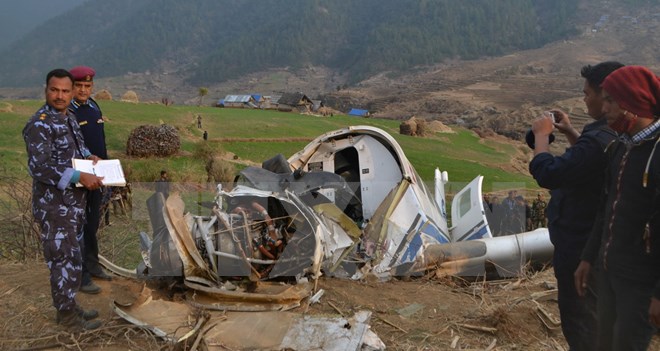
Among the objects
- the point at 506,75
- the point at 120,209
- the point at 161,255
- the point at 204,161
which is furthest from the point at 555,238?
the point at 506,75

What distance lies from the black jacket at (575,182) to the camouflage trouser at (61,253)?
319 cm

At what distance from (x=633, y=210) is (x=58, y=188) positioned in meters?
3.61

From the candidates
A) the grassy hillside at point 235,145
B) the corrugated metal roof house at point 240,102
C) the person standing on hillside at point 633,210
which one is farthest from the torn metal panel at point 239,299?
the corrugated metal roof house at point 240,102

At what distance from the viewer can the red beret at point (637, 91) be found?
2711 millimetres

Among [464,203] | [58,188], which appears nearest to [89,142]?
[58,188]

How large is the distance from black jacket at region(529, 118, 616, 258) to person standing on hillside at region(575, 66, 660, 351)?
6.4 inches

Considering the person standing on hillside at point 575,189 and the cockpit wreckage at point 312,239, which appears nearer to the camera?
the person standing on hillside at point 575,189

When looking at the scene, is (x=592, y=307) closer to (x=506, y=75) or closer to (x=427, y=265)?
(x=427, y=265)

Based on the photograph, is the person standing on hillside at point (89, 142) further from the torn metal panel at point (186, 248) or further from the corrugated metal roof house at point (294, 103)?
the corrugated metal roof house at point (294, 103)

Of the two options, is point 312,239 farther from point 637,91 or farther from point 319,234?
point 637,91

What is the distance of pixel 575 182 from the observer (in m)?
3.10

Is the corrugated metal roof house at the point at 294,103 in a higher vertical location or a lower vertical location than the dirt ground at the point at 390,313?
lower

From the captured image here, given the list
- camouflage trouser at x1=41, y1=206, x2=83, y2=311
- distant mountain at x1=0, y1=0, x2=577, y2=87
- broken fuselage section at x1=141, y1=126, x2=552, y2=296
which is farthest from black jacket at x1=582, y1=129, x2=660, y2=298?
distant mountain at x1=0, y1=0, x2=577, y2=87

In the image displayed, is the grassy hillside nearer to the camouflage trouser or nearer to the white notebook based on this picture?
the white notebook
